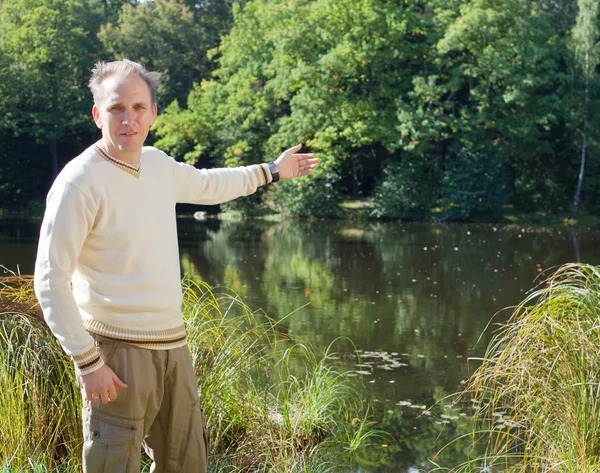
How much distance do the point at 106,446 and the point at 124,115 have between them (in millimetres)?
993

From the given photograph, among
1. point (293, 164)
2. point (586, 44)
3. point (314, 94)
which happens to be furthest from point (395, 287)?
point (586, 44)

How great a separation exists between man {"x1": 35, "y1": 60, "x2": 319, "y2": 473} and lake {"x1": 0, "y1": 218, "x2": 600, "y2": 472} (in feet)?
8.96

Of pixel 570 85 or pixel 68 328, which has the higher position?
pixel 570 85

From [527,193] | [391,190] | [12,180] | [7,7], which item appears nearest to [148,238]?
[391,190]

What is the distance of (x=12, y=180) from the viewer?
97.0 feet

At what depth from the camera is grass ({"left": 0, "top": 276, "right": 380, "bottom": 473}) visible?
3.43 meters

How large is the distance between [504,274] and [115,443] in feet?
38.2

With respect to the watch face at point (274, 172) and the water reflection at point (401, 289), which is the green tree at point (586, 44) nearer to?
the water reflection at point (401, 289)

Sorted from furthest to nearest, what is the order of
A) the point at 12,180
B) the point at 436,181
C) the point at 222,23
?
the point at 222,23 → the point at 12,180 → the point at 436,181

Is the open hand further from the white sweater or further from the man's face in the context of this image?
the man's face

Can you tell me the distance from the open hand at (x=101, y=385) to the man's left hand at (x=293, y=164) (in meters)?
1.03

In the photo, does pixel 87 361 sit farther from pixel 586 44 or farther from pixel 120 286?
pixel 586 44

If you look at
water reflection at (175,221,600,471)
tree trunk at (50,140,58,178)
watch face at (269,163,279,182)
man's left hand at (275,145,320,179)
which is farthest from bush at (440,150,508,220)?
watch face at (269,163,279,182)

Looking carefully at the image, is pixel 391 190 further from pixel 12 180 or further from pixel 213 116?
pixel 12 180
